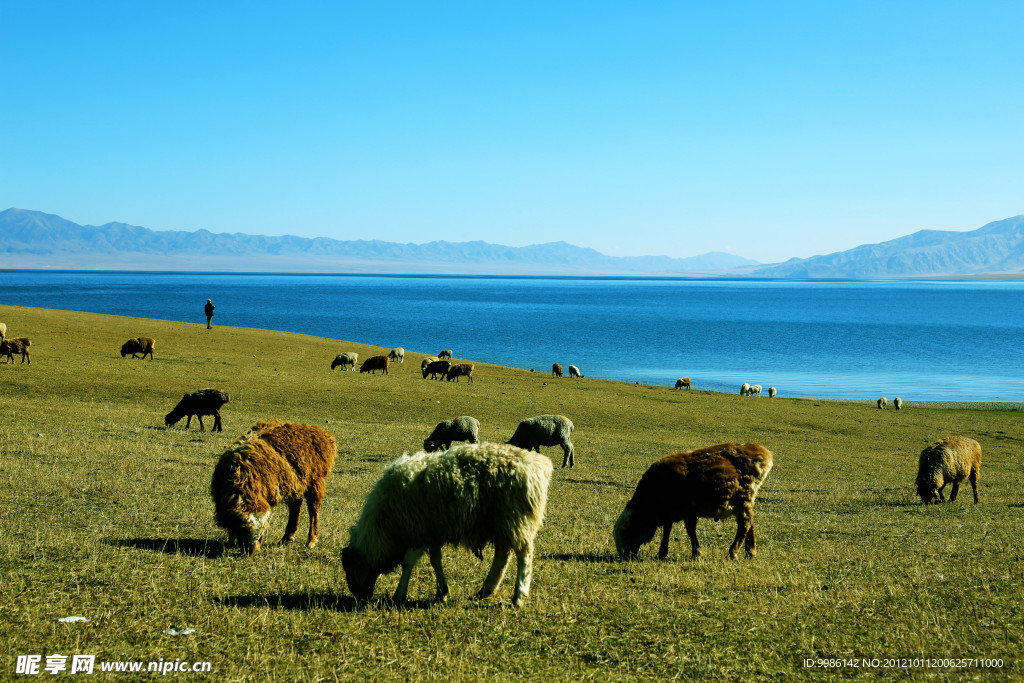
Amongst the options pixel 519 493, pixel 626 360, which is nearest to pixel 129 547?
pixel 519 493

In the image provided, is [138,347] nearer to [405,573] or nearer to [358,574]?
[358,574]

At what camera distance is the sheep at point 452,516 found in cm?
812

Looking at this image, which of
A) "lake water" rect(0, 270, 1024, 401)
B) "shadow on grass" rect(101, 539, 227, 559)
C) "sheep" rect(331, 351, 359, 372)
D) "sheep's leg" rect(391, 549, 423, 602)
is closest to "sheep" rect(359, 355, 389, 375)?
"sheep" rect(331, 351, 359, 372)

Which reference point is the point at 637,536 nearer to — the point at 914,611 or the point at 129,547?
the point at 914,611

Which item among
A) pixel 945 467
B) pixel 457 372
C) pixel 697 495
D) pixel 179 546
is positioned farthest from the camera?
pixel 457 372

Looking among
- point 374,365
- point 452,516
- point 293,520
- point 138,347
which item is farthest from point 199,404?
point 374,365

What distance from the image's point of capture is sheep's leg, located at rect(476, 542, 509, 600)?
830cm

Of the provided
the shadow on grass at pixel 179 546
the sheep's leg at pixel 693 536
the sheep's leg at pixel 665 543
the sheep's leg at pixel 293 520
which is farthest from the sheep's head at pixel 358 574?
the sheep's leg at pixel 693 536

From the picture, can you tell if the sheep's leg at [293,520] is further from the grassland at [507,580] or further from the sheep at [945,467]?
the sheep at [945,467]

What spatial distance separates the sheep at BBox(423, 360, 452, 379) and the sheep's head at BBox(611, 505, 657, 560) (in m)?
32.1

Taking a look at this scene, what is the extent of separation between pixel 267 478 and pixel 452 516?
11.8 ft

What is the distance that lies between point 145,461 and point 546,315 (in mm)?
129042

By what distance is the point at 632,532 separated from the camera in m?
11.2

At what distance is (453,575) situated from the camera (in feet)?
31.1
